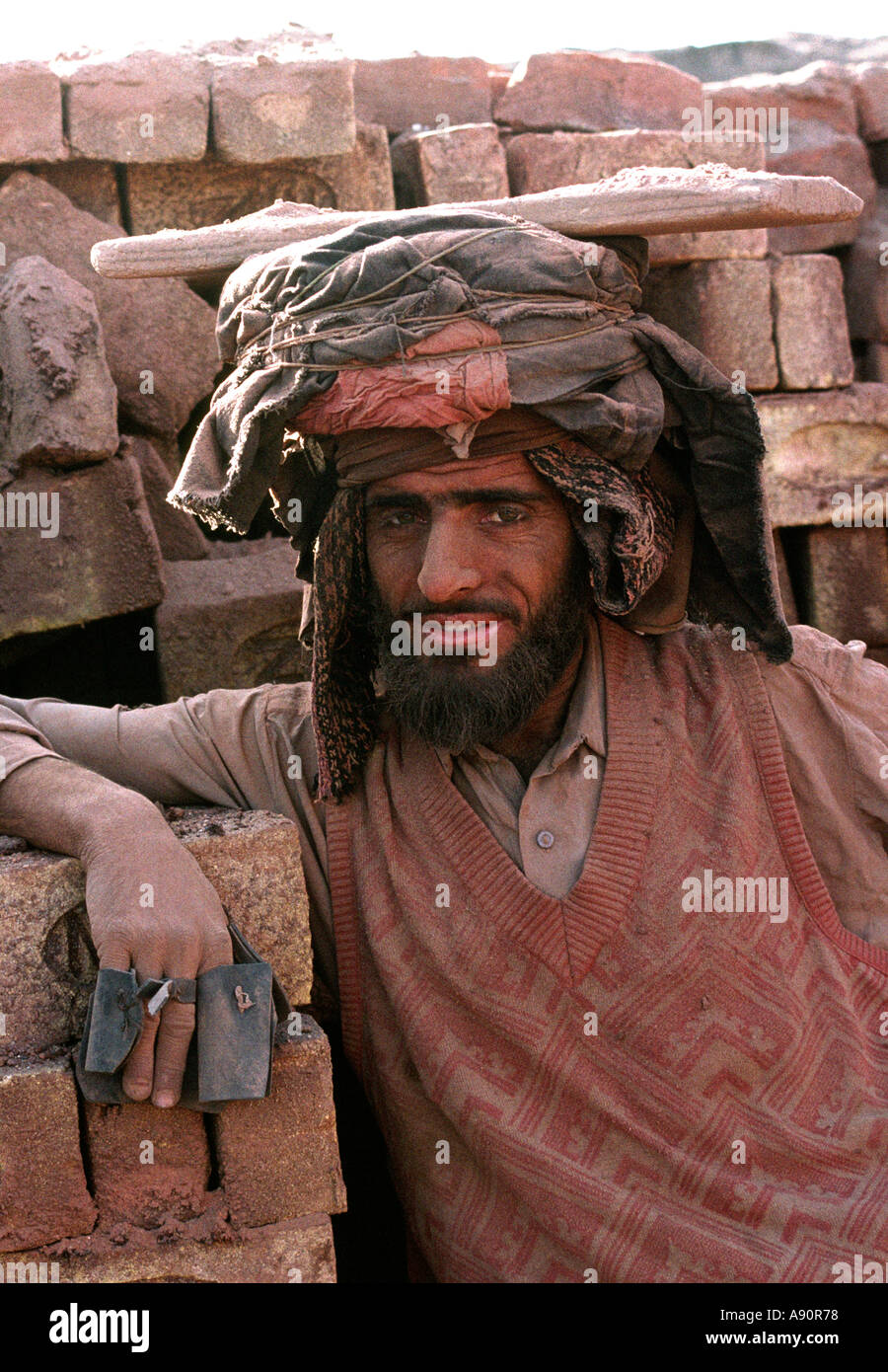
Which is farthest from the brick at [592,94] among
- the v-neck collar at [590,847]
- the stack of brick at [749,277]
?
the v-neck collar at [590,847]

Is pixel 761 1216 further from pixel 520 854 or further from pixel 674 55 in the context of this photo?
pixel 674 55

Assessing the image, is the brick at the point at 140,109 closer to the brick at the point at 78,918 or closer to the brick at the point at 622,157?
the brick at the point at 622,157

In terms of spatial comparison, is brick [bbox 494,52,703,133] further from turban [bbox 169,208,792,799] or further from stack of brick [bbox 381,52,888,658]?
turban [bbox 169,208,792,799]

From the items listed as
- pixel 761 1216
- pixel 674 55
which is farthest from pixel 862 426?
pixel 761 1216

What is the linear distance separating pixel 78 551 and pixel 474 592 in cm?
187

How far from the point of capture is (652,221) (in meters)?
2.82

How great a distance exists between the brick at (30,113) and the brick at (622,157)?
1668 mm

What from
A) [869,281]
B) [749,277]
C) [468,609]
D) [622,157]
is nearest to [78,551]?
[468,609]

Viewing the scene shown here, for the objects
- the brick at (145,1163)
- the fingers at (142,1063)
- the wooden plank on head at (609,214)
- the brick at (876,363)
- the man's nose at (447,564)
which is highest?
the wooden plank on head at (609,214)

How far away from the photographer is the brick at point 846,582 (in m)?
5.56

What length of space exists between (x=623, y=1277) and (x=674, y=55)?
20.7ft

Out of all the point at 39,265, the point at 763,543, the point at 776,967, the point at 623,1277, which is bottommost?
the point at 623,1277

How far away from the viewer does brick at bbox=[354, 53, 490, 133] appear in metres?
5.29

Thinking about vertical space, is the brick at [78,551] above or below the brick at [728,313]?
below
